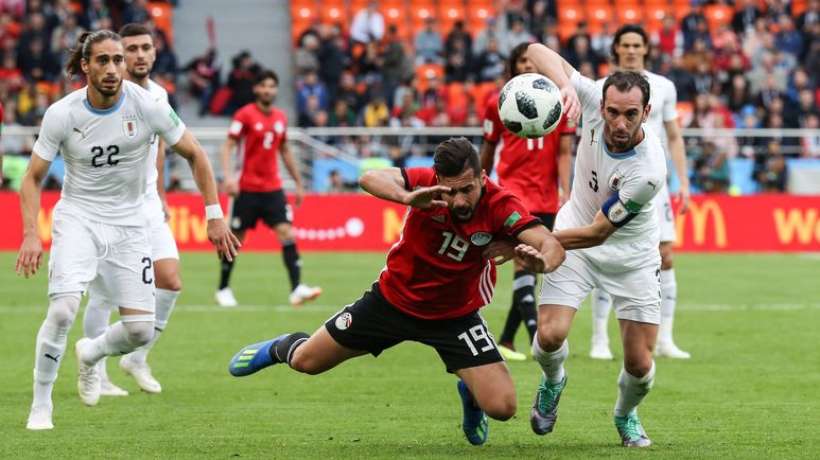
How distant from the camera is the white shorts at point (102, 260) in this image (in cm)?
838

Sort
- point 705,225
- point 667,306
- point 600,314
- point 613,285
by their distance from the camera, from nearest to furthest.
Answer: point 613,285 < point 600,314 < point 667,306 < point 705,225

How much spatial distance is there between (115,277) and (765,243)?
53.3 ft

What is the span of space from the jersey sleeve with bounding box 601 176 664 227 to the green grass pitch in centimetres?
129

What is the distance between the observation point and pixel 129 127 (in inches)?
332

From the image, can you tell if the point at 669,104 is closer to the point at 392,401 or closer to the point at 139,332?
the point at 392,401

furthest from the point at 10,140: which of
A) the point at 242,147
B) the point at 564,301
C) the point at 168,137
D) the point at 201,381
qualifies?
the point at 564,301

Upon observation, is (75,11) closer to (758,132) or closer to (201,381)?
(758,132)

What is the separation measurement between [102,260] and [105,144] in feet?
2.51

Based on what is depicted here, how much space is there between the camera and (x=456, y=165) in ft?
23.2

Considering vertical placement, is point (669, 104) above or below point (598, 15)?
above

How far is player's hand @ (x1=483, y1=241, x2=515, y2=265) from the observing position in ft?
23.9

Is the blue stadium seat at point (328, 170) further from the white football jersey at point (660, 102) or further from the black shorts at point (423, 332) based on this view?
the black shorts at point (423, 332)

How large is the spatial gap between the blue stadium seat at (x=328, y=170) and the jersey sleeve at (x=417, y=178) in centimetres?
1689

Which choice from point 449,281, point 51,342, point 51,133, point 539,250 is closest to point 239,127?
point 51,133
